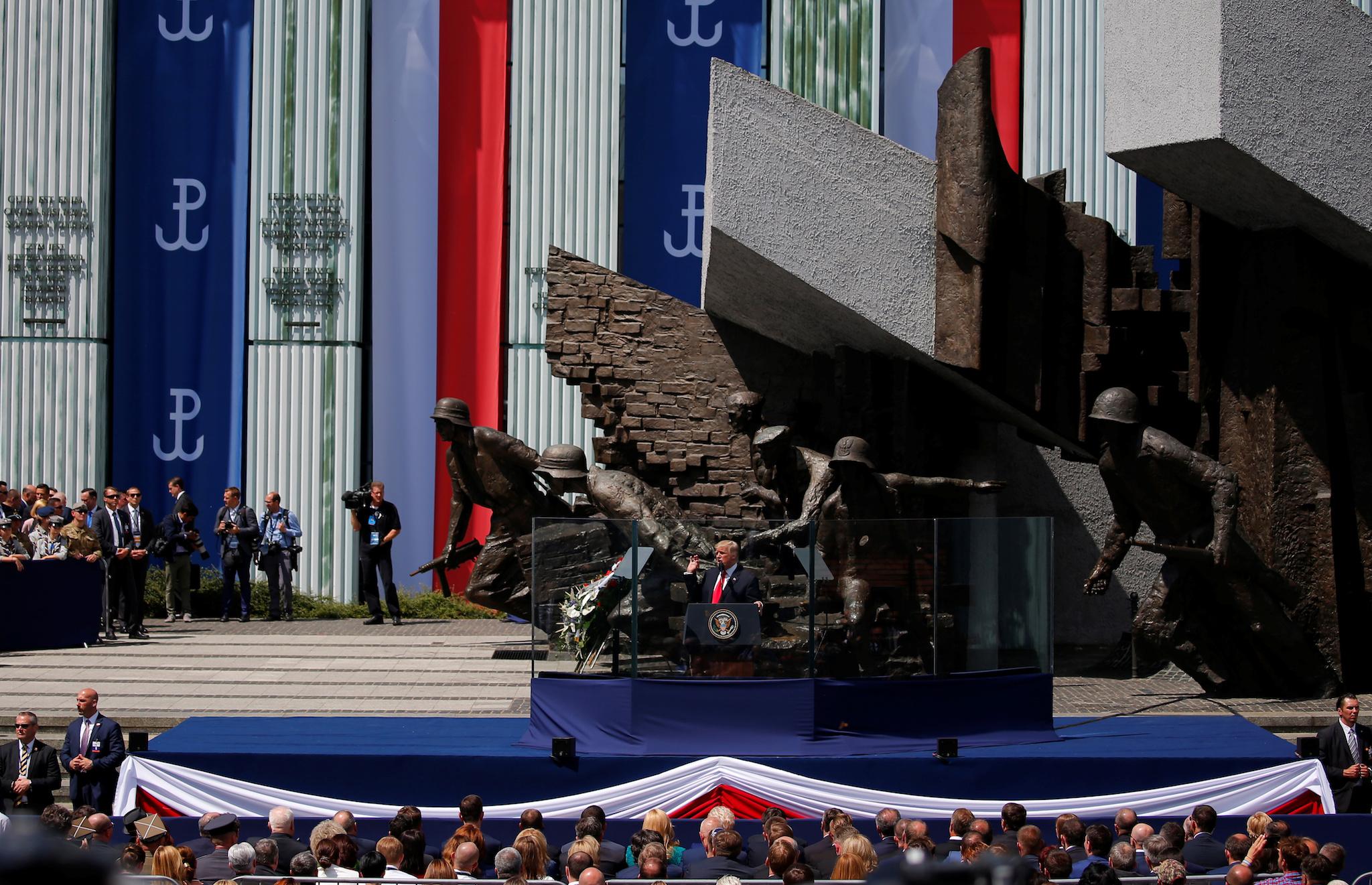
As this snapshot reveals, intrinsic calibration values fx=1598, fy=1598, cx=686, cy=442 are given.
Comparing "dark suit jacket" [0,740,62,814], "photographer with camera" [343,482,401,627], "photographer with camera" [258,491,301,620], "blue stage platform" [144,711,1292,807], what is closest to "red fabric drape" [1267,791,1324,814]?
"blue stage platform" [144,711,1292,807]

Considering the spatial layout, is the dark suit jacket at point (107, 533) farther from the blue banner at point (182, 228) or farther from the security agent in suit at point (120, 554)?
the blue banner at point (182, 228)

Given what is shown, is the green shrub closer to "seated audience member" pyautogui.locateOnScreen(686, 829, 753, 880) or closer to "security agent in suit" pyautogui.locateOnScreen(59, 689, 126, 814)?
"security agent in suit" pyautogui.locateOnScreen(59, 689, 126, 814)

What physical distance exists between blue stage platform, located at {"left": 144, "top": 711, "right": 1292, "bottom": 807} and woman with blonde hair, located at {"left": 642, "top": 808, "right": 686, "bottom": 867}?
1.65m

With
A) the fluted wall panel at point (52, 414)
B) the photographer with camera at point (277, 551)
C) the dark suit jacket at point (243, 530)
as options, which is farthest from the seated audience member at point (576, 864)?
the fluted wall panel at point (52, 414)

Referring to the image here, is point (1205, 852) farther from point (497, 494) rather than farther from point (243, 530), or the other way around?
point (243, 530)

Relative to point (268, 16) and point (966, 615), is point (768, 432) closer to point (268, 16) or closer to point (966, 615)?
point (966, 615)

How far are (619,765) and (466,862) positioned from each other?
245 centimetres

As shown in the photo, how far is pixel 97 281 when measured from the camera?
17.1 metres

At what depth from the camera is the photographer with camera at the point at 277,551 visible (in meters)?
15.6

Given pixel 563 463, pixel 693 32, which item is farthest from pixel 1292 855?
pixel 693 32

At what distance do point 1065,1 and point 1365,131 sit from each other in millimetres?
7207

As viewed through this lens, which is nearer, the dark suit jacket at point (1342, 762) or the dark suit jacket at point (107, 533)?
the dark suit jacket at point (1342, 762)

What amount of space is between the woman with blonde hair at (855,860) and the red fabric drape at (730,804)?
7.11 ft

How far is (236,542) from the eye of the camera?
599 inches
